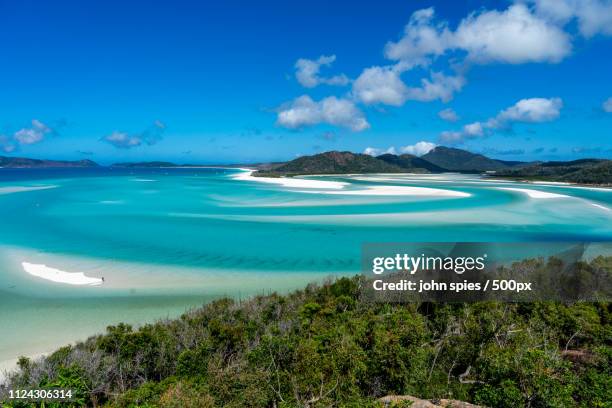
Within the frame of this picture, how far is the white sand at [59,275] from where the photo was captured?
17106 millimetres

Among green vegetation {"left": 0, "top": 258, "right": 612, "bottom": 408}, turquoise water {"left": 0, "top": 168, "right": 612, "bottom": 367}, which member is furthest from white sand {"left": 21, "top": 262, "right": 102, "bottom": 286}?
green vegetation {"left": 0, "top": 258, "right": 612, "bottom": 408}

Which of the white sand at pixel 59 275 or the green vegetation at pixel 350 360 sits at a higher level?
the green vegetation at pixel 350 360

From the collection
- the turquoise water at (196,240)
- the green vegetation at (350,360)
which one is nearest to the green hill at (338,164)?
the turquoise water at (196,240)

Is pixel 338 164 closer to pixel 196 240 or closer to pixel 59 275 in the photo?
pixel 196 240

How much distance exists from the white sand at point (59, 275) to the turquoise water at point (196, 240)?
1.23 feet

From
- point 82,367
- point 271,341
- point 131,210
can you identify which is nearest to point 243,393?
point 271,341

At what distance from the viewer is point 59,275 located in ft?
58.9

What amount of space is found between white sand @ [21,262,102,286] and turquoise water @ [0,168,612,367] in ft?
1.23

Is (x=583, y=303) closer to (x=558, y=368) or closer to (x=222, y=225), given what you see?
(x=558, y=368)

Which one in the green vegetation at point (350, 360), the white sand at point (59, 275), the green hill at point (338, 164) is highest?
the green hill at point (338, 164)

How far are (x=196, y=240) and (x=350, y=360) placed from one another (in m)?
19.9

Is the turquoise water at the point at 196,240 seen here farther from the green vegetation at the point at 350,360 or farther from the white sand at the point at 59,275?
the green vegetation at the point at 350,360

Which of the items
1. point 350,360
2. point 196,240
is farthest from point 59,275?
point 350,360

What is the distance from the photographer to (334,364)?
765cm
